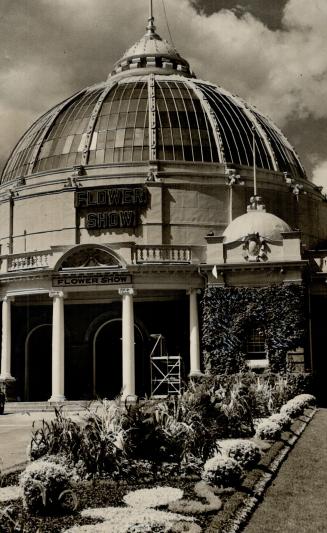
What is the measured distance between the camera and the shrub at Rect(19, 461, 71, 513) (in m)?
12.9

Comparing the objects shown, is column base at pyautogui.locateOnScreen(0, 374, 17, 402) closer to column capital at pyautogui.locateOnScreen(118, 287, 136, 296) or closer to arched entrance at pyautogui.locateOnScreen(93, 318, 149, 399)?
arched entrance at pyautogui.locateOnScreen(93, 318, 149, 399)

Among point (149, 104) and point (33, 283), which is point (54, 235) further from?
point (149, 104)

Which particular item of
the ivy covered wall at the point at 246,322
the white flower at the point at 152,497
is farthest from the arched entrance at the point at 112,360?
the white flower at the point at 152,497

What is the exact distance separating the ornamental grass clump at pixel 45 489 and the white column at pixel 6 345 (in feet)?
95.4

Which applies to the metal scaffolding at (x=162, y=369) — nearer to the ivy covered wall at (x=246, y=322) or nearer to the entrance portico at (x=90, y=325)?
the entrance portico at (x=90, y=325)

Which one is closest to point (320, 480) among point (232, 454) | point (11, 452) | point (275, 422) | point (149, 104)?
A: point (232, 454)

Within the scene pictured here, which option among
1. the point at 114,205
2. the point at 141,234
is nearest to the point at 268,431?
the point at 141,234


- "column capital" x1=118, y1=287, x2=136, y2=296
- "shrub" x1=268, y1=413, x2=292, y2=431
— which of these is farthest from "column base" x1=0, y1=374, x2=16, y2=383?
"shrub" x1=268, y1=413, x2=292, y2=431

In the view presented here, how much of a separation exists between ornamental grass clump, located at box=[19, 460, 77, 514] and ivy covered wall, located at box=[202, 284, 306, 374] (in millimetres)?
26008

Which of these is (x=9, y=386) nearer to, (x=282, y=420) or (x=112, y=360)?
(x=112, y=360)

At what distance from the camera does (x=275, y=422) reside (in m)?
22.7

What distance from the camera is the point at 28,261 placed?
139 ft

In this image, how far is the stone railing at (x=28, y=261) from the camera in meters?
41.5

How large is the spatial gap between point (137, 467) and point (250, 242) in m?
24.5
